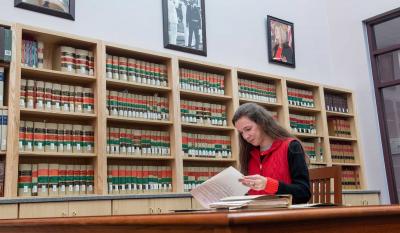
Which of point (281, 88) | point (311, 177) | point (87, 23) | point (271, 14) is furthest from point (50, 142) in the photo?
point (271, 14)

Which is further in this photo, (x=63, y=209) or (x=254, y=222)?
(x=63, y=209)

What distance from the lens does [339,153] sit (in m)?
5.23

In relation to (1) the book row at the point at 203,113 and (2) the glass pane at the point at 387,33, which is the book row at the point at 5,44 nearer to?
(1) the book row at the point at 203,113

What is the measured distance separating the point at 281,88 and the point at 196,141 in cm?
130

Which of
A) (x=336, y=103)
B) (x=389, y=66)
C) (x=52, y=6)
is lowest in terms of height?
(x=336, y=103)

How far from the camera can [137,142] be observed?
371 centimetres

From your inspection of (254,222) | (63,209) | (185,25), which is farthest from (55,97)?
(254,222)

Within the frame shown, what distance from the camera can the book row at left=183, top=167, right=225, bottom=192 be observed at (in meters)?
3.95

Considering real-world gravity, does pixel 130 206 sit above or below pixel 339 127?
below

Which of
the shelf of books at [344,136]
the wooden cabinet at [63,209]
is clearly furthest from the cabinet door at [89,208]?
the shelf of books at [344,136]

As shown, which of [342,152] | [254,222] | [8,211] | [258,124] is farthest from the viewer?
[342,152]

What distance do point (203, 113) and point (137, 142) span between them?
A: 763 mm

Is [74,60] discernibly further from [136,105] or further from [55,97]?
[136,105]

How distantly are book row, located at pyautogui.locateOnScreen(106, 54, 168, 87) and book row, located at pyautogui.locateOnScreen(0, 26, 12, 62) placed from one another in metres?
0.80
